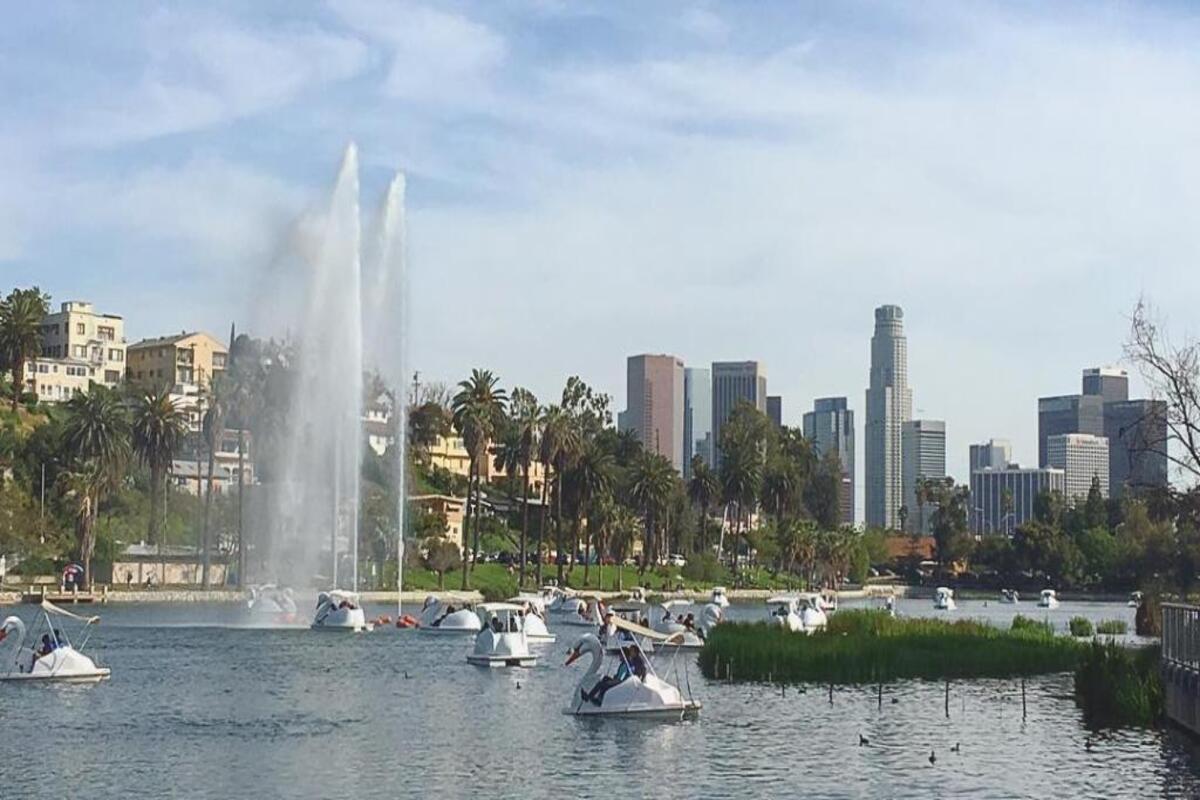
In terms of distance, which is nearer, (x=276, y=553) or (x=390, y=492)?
(x=276, y=553)

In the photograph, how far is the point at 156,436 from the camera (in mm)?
147875

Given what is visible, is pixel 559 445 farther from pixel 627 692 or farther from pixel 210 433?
pixel 627 692

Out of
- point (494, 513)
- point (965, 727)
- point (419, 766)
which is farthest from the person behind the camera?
point (494, 513)

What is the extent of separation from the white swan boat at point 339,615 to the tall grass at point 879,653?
94.0 feet

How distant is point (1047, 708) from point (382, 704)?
20238 millimetres

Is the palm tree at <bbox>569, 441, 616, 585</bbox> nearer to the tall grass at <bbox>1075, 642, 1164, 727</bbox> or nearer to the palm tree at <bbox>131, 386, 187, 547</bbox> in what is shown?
the palm tree at <bbox>131, 386, 187, 547</bbox>

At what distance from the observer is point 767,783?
120 feet

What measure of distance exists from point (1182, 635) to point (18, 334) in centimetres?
15277

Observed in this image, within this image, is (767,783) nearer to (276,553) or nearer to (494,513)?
(276,553)

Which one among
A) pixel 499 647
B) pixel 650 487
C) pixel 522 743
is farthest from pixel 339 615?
pixel 650 487

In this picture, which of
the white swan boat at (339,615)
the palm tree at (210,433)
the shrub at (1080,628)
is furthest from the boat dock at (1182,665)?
the palm tree at (210,433)

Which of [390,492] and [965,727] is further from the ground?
[390,492]

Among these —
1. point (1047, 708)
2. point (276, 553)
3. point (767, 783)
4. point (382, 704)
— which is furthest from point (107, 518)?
point (767, 783)

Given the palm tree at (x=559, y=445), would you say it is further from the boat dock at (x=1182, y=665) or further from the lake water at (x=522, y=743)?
the boat dock at (x=1182, y=665)
